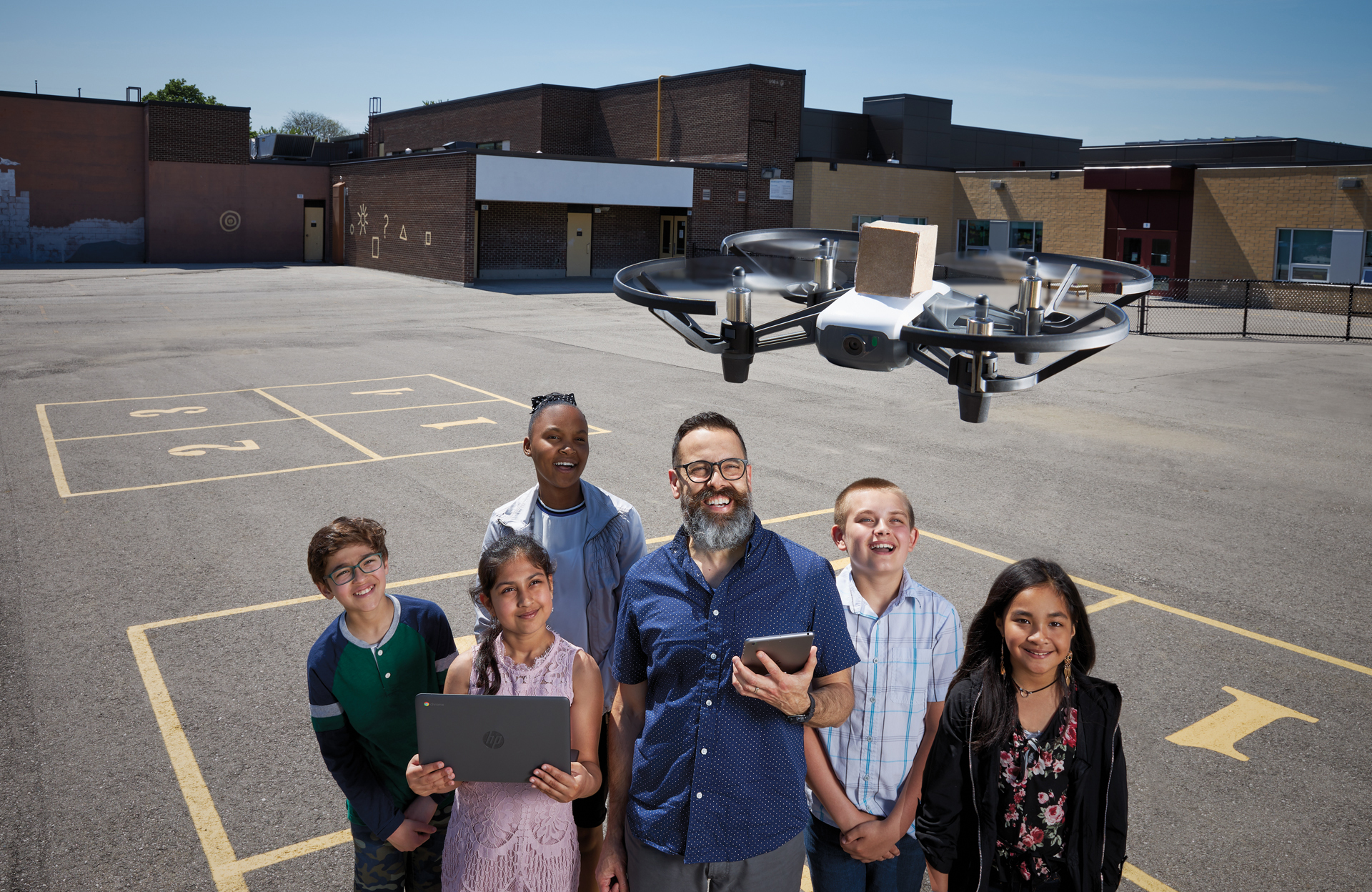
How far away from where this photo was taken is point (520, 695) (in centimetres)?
359

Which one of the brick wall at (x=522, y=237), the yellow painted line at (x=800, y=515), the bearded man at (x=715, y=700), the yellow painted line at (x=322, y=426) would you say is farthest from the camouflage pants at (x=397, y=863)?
the brick wall at (x=522, y=237)

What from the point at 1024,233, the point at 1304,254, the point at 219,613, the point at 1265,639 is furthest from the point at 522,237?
the point at 1265,639

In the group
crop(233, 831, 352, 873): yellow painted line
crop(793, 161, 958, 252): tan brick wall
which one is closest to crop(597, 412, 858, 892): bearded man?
crop(233, 831, 352, 873): yellow painted line

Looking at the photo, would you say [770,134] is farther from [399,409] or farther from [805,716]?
[805,716]

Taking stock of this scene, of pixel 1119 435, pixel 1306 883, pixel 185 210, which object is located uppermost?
pixel 185 210

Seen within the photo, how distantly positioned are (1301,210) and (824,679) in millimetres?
40675

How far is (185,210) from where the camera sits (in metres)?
49.3

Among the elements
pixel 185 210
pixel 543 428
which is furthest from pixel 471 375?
pixel 185 210

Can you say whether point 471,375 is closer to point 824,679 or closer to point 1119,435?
point 1119,435

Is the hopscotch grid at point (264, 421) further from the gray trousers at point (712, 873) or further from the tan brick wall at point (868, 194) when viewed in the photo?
the tan brick wall at point (868, 194)

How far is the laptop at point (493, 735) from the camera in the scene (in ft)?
11.0

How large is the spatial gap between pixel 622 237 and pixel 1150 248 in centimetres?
2151

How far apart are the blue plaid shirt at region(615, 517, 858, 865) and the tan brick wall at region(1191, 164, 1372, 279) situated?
39.9 metres

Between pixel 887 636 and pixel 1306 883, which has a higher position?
pixel 887 636
